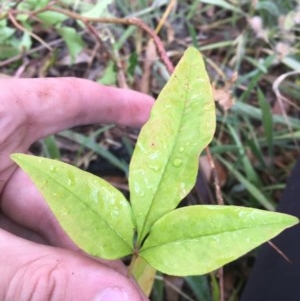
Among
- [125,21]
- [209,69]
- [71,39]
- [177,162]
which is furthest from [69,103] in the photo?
[209,69]

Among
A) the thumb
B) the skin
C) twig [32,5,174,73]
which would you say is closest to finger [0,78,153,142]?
the skin

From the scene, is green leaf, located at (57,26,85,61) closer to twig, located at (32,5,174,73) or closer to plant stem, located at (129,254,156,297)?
twig, located at (32,5,174,73)

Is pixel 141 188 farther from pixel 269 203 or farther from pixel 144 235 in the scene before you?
pixel 269 203

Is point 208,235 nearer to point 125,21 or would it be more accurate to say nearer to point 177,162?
point 177,162

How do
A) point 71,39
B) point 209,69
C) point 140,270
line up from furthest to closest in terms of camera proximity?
point 209,69 → point 71,39 → point 140,270

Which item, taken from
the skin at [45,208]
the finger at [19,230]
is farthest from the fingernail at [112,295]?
the finger at [19,230]

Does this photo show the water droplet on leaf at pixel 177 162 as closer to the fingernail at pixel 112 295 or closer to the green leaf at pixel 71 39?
the fingernail at pixel 112 295

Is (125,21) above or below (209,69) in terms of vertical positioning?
above
